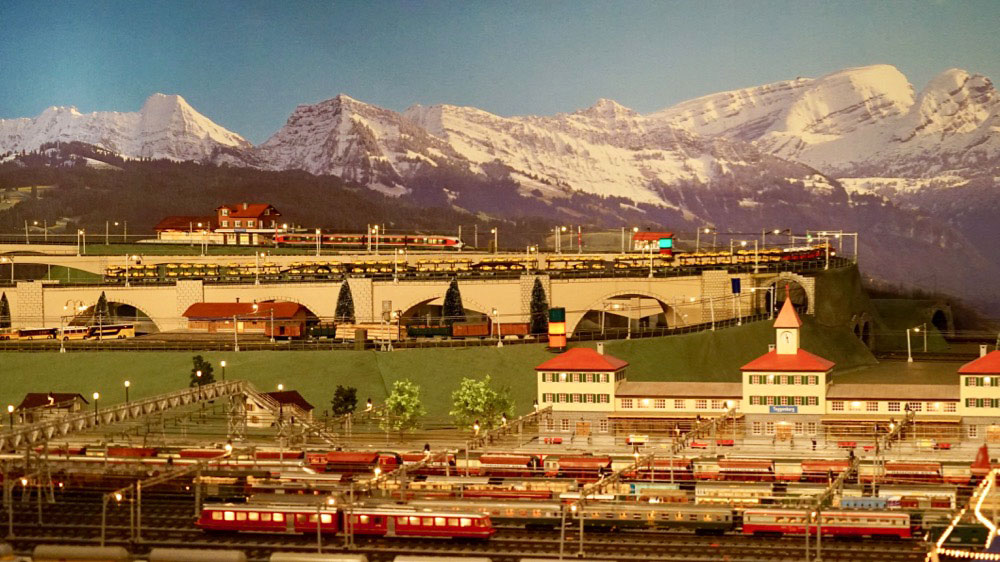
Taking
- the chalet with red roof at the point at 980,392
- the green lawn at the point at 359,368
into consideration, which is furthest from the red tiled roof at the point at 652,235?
the chalet with red roof at the point at 980,392

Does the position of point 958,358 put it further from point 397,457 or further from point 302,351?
point 397,457

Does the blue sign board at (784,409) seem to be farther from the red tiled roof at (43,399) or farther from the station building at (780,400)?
the red tiled roof at (43,399)

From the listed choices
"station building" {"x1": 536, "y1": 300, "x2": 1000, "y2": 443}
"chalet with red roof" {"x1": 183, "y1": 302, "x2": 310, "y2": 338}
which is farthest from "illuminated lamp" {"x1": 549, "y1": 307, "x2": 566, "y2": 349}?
"chalet with red roof" {"x1": 183, "y1": 302, "x2": 310, "y2": 338}

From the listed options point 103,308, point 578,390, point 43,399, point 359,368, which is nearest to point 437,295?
point 359,368

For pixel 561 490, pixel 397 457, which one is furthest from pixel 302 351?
pixel 561 490

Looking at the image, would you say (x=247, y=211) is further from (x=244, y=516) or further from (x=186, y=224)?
(x=244, y=516)

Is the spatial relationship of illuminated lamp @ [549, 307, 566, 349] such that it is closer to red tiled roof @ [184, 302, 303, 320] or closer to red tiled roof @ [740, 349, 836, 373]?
red tiled roof @ [740, 349, 836, 373]
